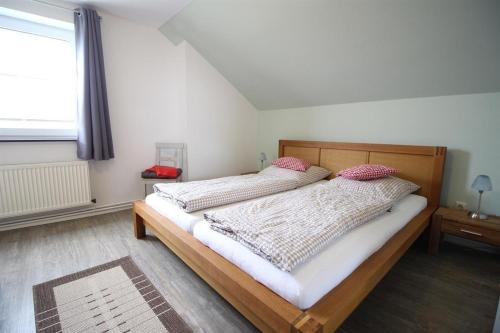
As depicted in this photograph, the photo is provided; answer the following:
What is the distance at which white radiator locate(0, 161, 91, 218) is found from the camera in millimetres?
2418

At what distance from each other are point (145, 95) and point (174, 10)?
110 centimetres

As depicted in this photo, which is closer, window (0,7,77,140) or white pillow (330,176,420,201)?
white pillow (330,176,420,201)

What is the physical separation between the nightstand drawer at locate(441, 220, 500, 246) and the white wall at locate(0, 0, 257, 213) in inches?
112

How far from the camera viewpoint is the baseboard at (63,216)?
8.33ft

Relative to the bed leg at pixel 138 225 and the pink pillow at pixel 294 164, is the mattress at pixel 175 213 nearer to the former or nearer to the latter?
the bed leg at pixel 138 225

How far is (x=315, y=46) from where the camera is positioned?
246 cm

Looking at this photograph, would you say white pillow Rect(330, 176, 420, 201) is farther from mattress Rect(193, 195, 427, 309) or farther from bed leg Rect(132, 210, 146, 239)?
bed leg Rect(132, 210, 146, 239)

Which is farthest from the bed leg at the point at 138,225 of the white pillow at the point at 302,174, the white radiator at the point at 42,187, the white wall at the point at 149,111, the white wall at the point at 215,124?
the white pillow at the point at 302,174

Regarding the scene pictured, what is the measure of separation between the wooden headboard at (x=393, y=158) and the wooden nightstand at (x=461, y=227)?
28 centimetres

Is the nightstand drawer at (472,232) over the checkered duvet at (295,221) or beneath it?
beneath

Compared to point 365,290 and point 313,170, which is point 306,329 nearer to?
point 365,290

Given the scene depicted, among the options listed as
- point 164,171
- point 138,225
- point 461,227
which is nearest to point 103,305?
point 138,225

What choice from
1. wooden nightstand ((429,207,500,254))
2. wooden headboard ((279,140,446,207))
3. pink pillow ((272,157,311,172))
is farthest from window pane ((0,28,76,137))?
wooden nightstand ((429,207,500,254))

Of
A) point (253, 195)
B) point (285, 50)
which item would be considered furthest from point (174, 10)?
point (253, 195)
